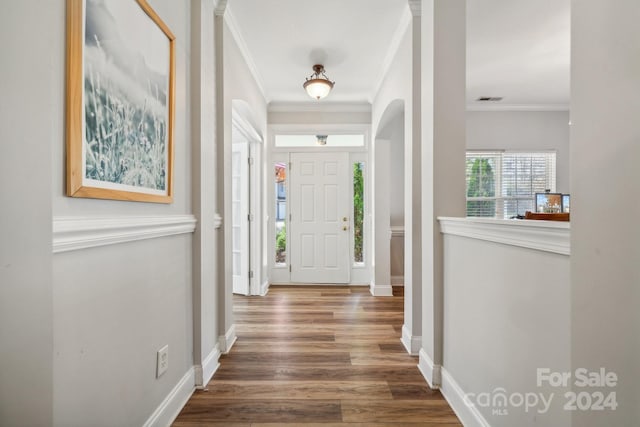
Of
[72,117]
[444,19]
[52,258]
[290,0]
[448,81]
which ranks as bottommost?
[52,258]

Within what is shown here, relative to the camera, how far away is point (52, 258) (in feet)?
2.81

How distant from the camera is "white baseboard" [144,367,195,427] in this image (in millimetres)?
1474

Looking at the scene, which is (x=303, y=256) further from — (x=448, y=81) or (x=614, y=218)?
(x=614, y=218)

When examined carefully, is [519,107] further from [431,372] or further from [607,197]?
[607,197]

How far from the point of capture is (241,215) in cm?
399

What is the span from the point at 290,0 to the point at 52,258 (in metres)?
2.26

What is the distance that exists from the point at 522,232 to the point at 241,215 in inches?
131

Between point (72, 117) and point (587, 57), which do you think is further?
point (72, 117)

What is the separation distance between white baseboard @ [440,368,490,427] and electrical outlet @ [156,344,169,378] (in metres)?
1.49

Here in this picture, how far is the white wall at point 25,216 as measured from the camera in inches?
29.9

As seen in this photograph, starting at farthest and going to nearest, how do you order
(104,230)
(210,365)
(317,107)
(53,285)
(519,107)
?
(519,107), (317,107), (210,365), (104,230), (53,285)

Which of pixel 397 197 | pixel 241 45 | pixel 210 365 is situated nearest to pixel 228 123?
pixel 241 45

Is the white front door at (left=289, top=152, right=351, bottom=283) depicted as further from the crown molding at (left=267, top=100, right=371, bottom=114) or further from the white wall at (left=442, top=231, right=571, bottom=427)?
the white wall at (left=442, top=231, right=571, bottom=427)

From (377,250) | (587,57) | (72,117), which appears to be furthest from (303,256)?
(587,57)
